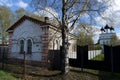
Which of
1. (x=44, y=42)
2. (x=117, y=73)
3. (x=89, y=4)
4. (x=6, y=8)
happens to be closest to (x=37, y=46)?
(x=44, y=42)

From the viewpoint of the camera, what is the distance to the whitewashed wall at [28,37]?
55.2ft

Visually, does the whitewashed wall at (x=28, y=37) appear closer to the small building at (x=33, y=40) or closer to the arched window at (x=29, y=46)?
the small building at (x=33, y=40)

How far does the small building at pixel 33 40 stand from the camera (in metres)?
16.2

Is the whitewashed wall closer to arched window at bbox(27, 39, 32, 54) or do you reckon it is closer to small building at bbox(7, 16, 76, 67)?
small building at bbox(7, 16, 76, 67)

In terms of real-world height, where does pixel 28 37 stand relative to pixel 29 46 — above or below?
above

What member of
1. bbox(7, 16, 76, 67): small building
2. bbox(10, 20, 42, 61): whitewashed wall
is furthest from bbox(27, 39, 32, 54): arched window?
bbox(10, 20, 42, 61): whitewashed wall

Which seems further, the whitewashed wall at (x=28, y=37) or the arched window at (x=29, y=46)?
the arched window at (x=29, y=46)

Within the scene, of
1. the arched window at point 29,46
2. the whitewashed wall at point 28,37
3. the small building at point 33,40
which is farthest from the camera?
the arched window at point 29,46

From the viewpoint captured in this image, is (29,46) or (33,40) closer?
(33,40)

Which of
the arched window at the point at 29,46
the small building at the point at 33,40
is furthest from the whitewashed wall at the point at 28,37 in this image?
the arched window at the point at 29,46

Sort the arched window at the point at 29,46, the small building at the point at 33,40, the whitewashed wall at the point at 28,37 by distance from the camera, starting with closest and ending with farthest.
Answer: the small building at the point at 33,40 < the whitewashed wall at the point at 28,37 < the arched window at the point at 29,46

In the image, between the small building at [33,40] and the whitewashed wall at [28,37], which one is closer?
the small building at [33,40]

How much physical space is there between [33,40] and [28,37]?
3.00 ft

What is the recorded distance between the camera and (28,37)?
17.9 m
